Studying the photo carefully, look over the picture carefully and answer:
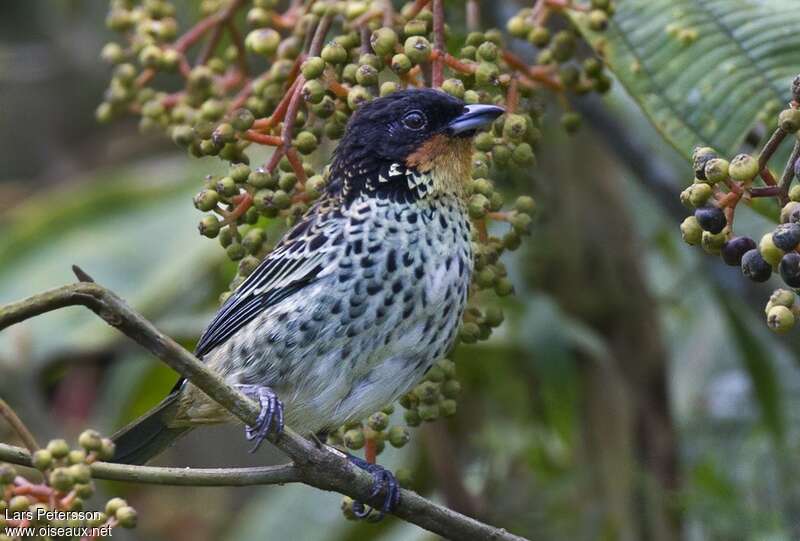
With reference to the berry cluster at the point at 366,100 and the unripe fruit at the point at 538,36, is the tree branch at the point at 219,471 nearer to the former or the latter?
Answer: the berry cluster at the point at 366,100

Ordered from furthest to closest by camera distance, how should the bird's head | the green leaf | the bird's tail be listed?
1. the green leaf
2. the bird's tail
3. the bird's head

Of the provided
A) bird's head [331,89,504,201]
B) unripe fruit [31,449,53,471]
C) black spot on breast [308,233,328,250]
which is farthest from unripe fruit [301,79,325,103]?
unripe fruit [31,449,53,471]

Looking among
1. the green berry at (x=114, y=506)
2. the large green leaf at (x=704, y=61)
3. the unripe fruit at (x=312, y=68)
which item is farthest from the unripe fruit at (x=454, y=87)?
the green berry at (x=114, y=506)

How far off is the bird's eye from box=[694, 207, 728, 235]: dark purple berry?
3.07ft

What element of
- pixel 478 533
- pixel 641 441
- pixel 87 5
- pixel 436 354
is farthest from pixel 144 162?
pixel 478 533

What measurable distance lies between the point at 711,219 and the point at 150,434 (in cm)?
150

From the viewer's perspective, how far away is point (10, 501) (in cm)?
215

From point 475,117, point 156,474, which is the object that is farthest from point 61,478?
point 475,117

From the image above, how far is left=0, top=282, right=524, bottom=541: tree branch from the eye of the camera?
73.7 inches

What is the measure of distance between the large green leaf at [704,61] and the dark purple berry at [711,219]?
2.42 ft

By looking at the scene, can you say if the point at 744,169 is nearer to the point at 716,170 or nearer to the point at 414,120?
the point at 716,170

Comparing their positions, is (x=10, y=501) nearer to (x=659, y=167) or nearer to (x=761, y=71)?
(x=761, y=71)

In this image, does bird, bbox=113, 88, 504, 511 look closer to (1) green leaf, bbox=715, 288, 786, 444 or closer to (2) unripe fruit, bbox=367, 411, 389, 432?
(2) unripe fruit, bbox=367, 411, 389, 432

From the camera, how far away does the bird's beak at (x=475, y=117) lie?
256cm
